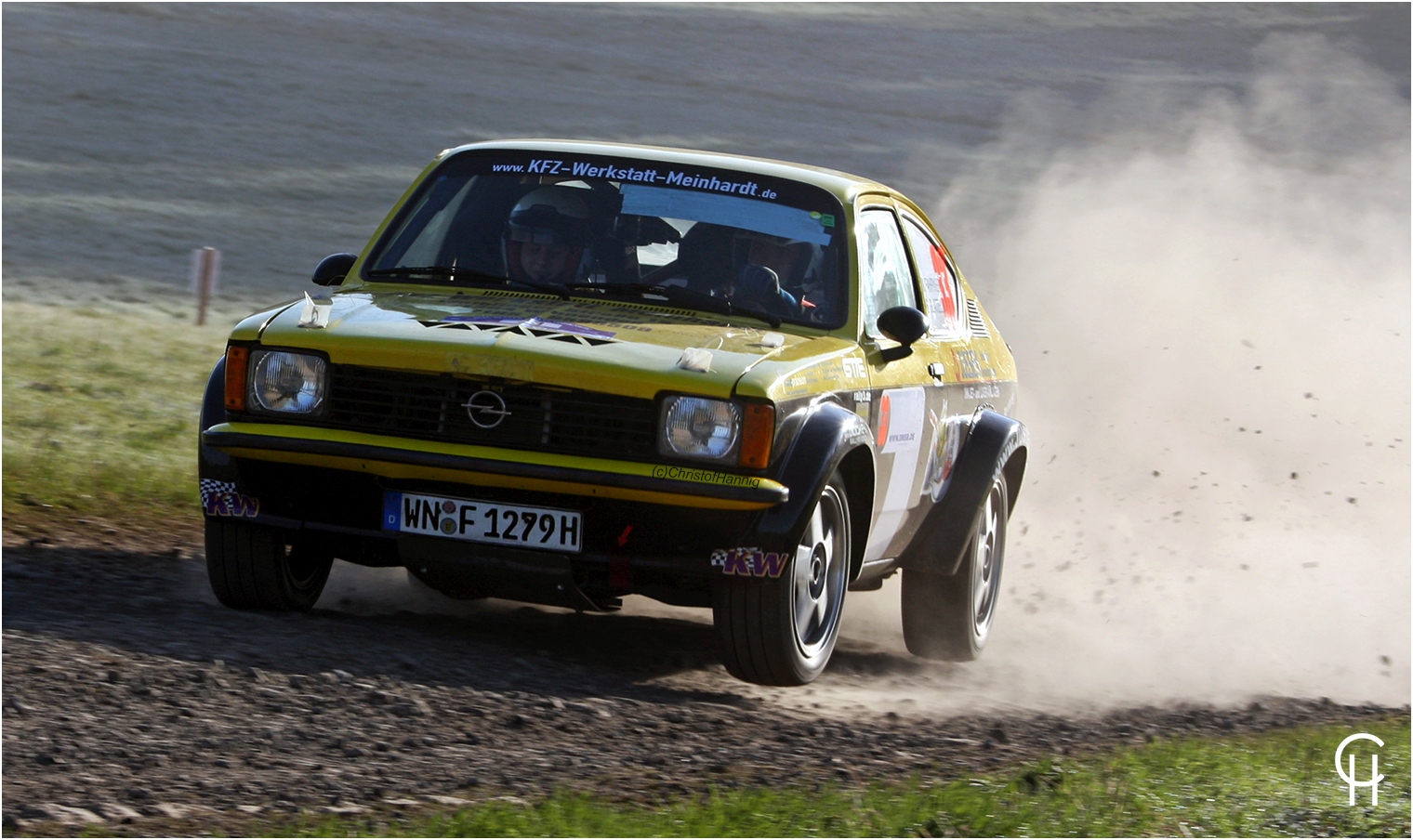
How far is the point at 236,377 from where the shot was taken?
18.8 ft

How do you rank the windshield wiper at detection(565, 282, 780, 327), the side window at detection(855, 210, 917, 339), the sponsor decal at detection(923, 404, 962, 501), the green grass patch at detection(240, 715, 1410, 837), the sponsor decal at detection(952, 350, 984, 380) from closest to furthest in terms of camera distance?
the green grass patch at detection(240, 715, 1410, 837), the windshield wiper at detection(565, 282, 780, 327), the side window at detection(855, 210, 917, 339), the sponsor decal at detection(923, 404, 962, 501), the sponsor decal at detection(952, 350, 984, 380)

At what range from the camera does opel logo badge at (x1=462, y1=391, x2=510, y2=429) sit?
552cm

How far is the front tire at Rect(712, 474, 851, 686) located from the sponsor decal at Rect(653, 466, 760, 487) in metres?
0.28

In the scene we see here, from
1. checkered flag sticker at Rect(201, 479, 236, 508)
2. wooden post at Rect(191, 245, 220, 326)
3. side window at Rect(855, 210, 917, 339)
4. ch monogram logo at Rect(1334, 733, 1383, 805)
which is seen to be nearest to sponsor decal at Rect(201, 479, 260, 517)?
checkered flag sticker at Rect(201, 479, 236, 508)

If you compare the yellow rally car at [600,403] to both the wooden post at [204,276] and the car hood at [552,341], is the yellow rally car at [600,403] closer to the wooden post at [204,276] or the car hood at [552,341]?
the car hood at [552,341]

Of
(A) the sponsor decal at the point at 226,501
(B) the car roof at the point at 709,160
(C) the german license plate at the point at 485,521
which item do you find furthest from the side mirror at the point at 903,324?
(A) the sponsor decal at the point at 226,501

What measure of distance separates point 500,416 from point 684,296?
3.39ft

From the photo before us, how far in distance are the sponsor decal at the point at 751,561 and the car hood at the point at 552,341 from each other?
487mm

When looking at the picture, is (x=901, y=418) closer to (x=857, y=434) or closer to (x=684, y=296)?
(x=857, y=434)

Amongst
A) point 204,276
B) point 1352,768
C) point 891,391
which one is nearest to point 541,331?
point 891,391

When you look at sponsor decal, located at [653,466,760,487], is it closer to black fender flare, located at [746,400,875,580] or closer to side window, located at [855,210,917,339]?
black fender flare, located at [746,400,875,580]

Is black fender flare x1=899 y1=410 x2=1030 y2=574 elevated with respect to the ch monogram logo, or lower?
elevated

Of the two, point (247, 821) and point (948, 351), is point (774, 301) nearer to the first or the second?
point (948, 351)

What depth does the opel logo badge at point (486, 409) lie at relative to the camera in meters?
5.52
